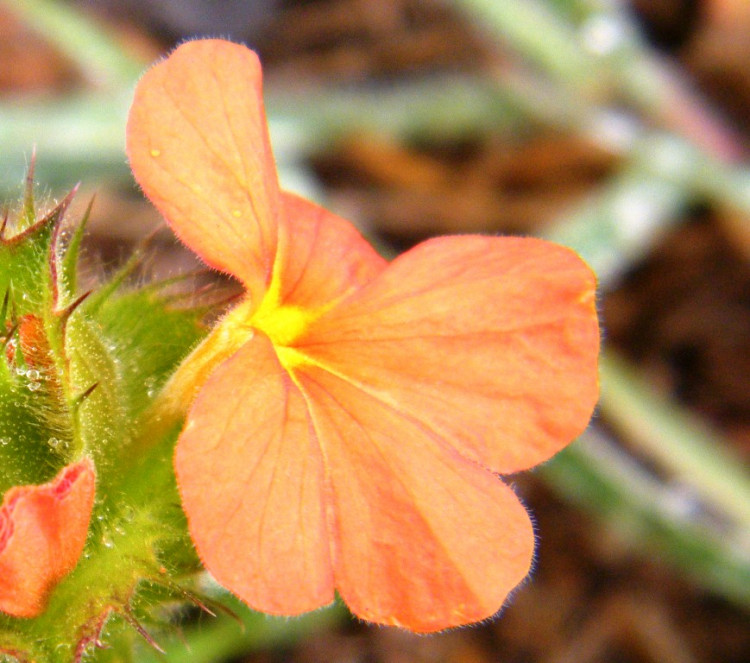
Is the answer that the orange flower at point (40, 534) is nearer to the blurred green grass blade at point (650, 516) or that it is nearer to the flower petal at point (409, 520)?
the flower petal at point (409, 520)

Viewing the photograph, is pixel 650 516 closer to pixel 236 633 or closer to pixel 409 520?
pixel 236 633

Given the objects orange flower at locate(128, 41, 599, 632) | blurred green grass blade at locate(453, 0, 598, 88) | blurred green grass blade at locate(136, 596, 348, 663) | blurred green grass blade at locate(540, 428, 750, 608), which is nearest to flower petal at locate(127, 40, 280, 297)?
orange flower at locate(128, 41, 599, 632)

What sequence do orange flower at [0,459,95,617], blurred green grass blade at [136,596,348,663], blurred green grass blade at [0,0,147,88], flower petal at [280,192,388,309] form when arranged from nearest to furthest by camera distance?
orange flower at [0,459,95,617] < flower petal at [280,192,388,309] < blurred green grass blade at [136,596,348,663] < blurred green grass blade at [0,0,147,88]

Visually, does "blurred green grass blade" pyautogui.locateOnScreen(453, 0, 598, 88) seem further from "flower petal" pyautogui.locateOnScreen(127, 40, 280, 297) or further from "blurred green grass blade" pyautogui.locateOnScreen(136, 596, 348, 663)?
"flower petal" pyautogui.locateOnScreen(127, 40, 280, 297)

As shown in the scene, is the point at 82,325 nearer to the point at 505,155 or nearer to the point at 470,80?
the point at 470,80

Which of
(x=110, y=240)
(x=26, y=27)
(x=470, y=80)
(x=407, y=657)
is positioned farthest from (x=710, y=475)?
(x=26, y=27)

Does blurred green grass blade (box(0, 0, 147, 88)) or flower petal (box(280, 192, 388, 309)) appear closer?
flower petal (box(280, 192, 388, 309))

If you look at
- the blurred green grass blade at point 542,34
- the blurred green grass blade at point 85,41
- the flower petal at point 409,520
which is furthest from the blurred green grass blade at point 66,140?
the flower petal at point 409,520
